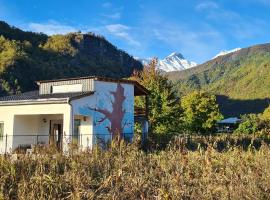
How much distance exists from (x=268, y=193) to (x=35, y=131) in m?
22.7

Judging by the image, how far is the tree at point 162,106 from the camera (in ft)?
121

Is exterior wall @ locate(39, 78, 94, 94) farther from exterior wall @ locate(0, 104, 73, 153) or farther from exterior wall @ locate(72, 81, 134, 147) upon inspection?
exterior wall @ locate(0, 104, 73, 153)

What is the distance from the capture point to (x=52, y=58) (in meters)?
97.2

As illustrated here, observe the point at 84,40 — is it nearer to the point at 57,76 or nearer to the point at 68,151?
the point at 57,76

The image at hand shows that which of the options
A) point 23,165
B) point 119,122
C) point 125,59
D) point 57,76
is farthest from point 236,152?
point 125,59

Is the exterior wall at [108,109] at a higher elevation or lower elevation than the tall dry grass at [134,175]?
higher

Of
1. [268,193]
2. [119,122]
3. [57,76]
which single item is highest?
[57,76]

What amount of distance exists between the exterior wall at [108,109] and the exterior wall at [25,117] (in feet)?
2.64

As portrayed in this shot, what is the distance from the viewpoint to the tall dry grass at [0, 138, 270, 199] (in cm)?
805

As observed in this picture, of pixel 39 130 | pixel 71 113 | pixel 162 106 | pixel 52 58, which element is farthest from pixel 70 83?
pixel 52 58

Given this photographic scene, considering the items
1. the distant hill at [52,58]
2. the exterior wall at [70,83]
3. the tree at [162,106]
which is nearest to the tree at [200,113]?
the tree at [162,106]

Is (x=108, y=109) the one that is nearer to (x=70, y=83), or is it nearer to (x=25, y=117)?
(x=70, y=83)

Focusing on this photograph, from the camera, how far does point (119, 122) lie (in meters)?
28.1

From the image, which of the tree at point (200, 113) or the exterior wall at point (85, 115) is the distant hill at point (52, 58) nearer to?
the tree at point (200, 113)
